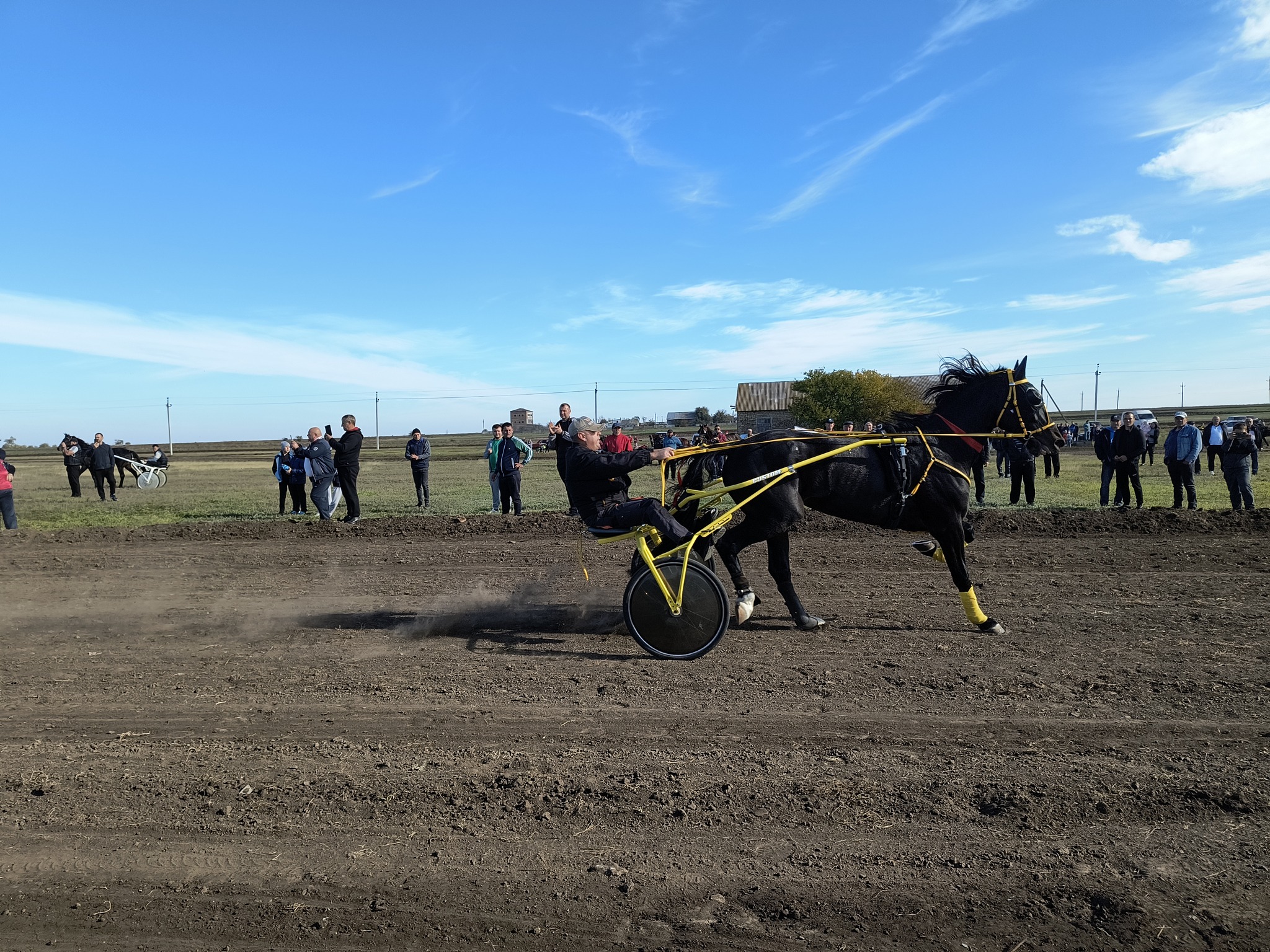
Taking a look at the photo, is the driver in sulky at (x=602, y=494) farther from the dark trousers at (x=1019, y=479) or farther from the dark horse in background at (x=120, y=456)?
the dark horse in background at (x=120, y=456)

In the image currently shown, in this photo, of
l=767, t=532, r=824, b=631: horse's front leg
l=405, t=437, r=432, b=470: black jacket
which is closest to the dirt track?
l=767, t=532, r=824, b=631: horse's front leg

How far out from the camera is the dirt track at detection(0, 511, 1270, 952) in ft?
10.4

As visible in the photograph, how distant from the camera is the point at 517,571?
10.5 m

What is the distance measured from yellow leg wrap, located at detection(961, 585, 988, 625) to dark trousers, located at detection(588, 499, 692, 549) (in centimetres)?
247

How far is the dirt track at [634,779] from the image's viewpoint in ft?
10.4

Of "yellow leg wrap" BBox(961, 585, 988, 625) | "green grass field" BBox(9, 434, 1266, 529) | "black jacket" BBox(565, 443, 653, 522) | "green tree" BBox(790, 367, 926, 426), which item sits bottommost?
"yellow leg wrap" BBox(961, 585, 988, 625)

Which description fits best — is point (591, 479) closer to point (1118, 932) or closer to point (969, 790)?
point (969, 790)

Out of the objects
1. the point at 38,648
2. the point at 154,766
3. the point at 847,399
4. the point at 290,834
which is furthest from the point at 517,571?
the point at 847,399

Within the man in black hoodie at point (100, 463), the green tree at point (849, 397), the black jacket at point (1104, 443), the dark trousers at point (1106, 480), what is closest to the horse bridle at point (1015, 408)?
the dark trousers at point (1106, 480)

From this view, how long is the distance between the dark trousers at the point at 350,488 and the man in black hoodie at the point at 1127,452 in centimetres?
1420

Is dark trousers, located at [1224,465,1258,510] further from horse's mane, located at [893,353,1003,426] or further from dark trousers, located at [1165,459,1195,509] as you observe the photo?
horse's mane, located at [893,353,1003,426]

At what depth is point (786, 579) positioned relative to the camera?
7.62 meters

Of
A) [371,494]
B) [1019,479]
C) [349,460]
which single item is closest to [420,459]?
[349,460]

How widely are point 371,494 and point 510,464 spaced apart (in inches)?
363
